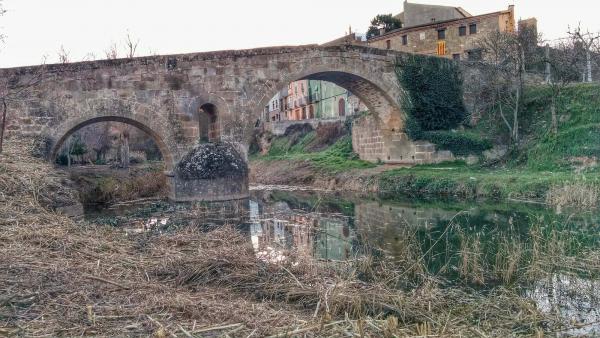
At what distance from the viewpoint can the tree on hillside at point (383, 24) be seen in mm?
42688

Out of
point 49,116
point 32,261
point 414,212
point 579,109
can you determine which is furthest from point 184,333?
point 579,109

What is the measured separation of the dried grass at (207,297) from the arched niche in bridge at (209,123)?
418 inches

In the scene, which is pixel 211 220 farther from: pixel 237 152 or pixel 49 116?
pixel 49 116

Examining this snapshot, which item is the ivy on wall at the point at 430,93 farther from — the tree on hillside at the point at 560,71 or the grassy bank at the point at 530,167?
the tree on hillside at the point at 560,71

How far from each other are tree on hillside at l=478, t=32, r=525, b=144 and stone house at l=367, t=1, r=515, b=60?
34.8 feet

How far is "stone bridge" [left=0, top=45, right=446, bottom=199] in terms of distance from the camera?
52.1 feet

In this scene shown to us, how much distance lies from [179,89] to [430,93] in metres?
10.2

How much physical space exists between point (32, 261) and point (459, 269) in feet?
16.8

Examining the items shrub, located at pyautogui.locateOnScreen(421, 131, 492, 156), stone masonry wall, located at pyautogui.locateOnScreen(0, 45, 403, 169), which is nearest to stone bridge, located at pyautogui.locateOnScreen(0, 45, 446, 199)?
stone masonry wall, located at pyautogui.locateOnScreen(0, 45, 403, 169)

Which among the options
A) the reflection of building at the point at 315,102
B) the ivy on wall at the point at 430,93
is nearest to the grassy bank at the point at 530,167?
the ivy on wall at the point at 430,93

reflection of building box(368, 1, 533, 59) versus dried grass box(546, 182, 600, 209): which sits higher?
reflection of building box(368, 1, 533, 59)

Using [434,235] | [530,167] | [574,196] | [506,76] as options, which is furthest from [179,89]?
[506,76]

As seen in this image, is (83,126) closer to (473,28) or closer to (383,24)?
(473,28)

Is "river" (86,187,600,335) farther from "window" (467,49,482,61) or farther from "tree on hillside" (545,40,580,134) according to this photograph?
"window" (467,49,482,61)
